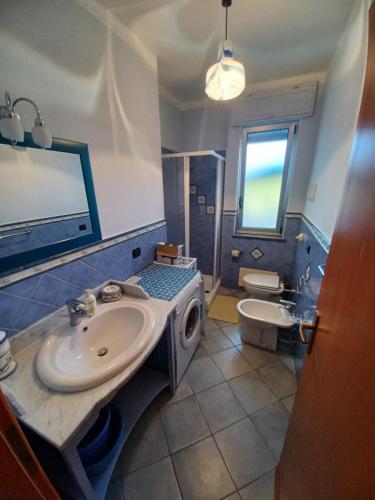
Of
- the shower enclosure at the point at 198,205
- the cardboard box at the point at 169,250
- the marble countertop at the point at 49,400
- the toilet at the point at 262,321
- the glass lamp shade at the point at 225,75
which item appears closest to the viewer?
the marble countertop at the point at 49,400

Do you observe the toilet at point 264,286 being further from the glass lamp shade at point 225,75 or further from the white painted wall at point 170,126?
the white painted wall at point 170,126

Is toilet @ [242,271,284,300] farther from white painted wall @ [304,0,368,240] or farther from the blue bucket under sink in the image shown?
the blue bucket under sink

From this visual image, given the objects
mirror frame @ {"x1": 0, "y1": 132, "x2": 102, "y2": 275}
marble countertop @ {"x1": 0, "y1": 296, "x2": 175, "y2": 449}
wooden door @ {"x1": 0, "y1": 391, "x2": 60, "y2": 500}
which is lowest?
marble countertop @ {"x1": 0, "y1": 296, "x2": 175, "y2": 449}

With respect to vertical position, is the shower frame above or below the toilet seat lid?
above

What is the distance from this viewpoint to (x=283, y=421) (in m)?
1.28

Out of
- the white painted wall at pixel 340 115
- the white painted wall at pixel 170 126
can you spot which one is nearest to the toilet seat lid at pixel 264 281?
the white painted wall at pixel 340 115

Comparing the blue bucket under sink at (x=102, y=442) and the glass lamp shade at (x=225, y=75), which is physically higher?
the glass lamp shade at (x=225, y=75)

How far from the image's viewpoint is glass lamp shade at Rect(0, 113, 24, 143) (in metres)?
0.73

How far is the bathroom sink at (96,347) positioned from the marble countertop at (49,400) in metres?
0.02

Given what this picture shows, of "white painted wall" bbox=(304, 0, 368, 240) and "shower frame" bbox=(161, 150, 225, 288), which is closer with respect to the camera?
"white painted wall" bbox=(304, 0, 368, 240)

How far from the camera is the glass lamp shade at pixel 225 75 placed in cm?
109

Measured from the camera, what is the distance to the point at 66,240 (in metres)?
1.07

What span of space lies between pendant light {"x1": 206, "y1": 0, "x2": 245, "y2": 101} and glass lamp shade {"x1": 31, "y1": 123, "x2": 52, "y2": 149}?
97 centimetres

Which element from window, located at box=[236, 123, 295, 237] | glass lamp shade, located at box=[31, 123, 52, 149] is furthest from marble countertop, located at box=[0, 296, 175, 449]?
window, located at box=[236, 123, 295, 237]
